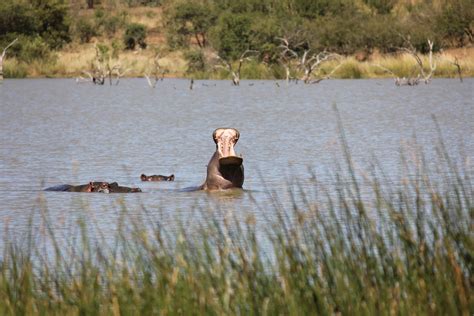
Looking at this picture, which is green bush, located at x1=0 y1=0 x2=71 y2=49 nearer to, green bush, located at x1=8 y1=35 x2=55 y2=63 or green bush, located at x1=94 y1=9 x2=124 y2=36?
green bush, located at x1=8 y1=35 x2=55 y2=63

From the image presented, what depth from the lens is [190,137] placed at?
22922mm

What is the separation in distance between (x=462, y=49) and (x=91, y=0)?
3015 centimetres

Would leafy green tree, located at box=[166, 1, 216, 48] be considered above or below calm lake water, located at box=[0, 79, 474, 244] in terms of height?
below

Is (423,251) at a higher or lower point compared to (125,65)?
higher

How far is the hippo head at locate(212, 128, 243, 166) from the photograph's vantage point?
12.6 metres

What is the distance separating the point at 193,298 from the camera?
19.7ft

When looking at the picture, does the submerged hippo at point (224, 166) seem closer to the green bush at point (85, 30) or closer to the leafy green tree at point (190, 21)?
the leafy green tree at point (190, 21)

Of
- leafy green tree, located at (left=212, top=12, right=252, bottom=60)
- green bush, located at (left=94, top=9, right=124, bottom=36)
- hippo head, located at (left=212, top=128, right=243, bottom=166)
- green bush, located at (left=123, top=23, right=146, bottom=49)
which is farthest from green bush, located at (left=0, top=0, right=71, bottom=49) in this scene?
hippo head, located at (left=212, top=128, right=243, bottom=166)

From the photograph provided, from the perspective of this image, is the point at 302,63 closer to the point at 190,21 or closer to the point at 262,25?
the point at 262,25

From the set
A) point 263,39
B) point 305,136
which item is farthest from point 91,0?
point 305,136

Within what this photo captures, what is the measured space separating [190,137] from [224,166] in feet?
32.5

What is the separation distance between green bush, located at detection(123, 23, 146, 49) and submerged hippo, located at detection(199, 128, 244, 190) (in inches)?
1978

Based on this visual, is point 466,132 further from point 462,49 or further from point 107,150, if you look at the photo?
point 462,49

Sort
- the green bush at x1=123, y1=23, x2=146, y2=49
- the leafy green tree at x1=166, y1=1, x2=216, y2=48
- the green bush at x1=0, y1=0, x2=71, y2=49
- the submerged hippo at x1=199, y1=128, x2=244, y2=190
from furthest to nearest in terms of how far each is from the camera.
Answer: the green bush at x1=123, y1=23, x2=146, y2=49, the leafy green tree at x1=166, y1=1, x2=216, y2=48, the green bush at x1=0, y1=0, x2=71, y2=49, the submerged hippo at x1=199, y1=128, x2=244, y2=190
